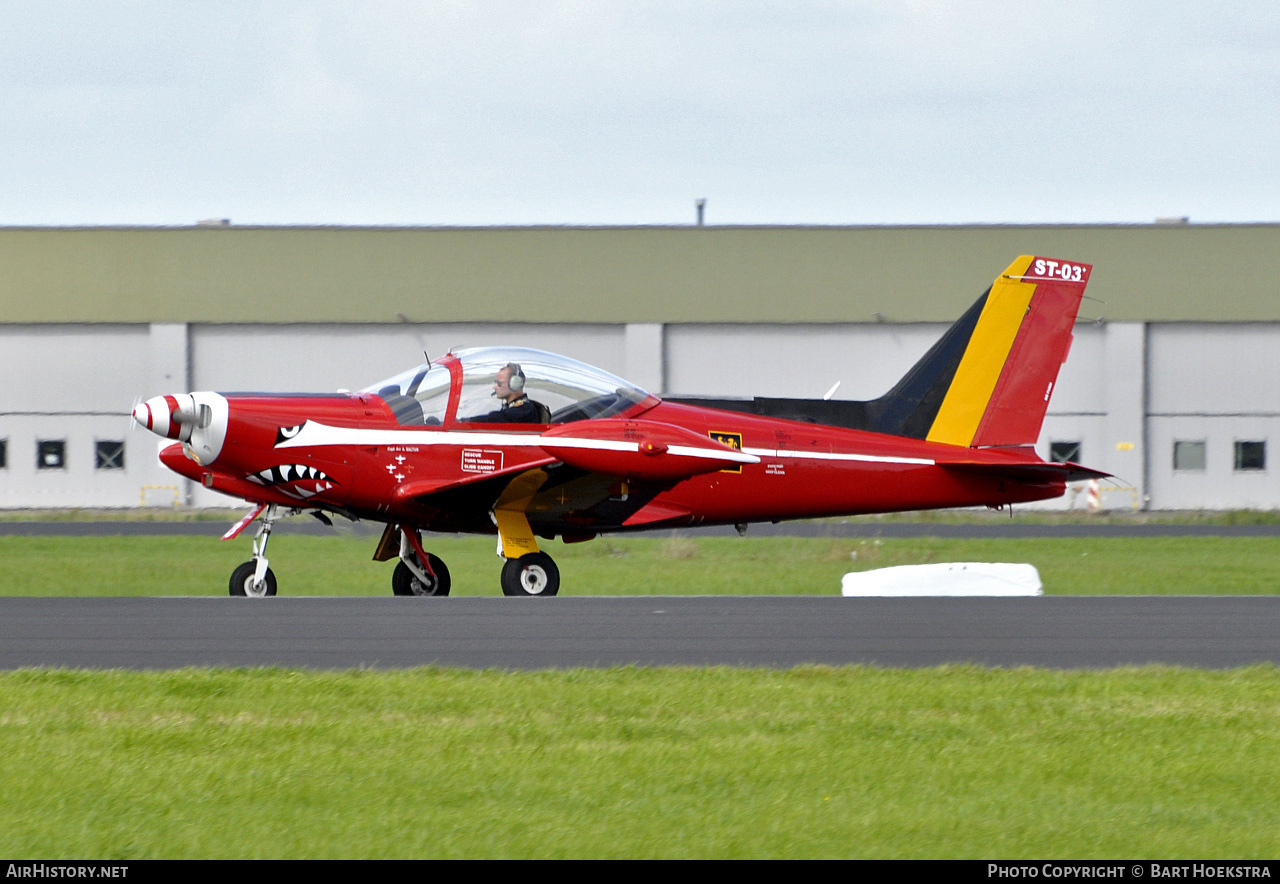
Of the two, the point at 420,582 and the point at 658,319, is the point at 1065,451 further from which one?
the point at 420,582

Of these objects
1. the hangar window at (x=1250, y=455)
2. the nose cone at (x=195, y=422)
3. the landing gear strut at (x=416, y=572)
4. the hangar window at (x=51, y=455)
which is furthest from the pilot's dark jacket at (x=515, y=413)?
the hangar window at (x=1250, y=455)

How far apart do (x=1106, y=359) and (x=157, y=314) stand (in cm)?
2520

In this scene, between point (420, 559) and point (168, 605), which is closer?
point (168, 605)

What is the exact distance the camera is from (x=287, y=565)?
21047 millimetres

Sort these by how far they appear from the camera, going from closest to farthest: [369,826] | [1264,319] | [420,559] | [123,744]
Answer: [369,826], [123,744], [420,559], [1264,319]

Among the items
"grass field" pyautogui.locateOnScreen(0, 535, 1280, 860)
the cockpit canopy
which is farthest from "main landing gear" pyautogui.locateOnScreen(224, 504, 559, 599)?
"grass field" pyautogui.locateOnScreen(0, 535, 1280, 860)

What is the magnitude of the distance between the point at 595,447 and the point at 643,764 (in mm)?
6988

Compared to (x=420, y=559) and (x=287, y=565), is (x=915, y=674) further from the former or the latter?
(x=287, y=565)

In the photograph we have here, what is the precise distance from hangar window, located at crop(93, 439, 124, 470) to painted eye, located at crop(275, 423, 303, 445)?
28516 mm

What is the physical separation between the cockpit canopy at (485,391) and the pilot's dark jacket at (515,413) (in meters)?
0.04

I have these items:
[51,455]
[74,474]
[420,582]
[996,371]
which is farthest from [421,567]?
[51,455]

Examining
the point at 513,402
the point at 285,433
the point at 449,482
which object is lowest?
the point at 449,482

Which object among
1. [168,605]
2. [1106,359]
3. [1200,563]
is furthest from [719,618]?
[1106,359]

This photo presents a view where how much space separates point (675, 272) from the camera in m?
39.0
